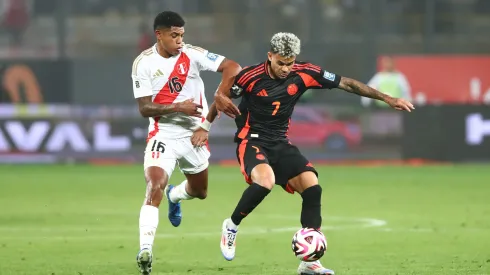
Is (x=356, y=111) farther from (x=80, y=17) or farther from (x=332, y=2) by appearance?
(x=80, y=17)

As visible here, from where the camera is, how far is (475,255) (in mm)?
10484

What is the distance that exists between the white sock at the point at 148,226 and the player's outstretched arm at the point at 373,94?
1898 mm

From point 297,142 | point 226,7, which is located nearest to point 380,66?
point 226,7

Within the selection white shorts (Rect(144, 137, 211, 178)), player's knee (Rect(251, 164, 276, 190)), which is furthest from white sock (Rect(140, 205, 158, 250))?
player's knee (Rect(251, 164, 276, 190))

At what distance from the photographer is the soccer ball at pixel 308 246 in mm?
9000

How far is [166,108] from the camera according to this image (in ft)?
32.6

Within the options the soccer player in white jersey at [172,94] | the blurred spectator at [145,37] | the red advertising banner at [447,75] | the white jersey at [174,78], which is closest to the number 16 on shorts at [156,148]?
the soccer player in white jersey at [172,94]

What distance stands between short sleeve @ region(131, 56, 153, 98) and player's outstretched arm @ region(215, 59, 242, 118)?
0.63 metres

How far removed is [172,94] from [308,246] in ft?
7.01

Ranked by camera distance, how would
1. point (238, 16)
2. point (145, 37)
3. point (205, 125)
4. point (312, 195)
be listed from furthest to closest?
1. point (238, 16)
2. point (145, 37)
3. point (205, 125)
4. point (312, 195)

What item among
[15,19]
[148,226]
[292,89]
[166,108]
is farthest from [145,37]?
[148,226]

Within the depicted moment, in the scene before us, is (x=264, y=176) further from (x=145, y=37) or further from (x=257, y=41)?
(x=257, y=41)

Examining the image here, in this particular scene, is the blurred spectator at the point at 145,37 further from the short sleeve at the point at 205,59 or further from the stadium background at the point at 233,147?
the short sleeve at the point at 205,59

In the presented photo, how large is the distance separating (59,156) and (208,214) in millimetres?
8732
